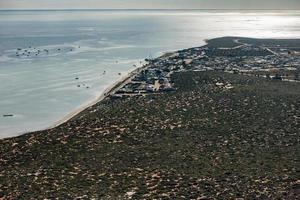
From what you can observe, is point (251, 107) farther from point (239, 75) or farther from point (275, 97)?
point (239, 75)

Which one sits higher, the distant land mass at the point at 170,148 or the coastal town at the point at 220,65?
the coastal town at the point at 220,65

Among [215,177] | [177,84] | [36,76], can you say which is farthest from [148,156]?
[36,76]

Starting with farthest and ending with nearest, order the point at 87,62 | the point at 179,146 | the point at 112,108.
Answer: the point at 87,62 < the point at 112,108 < the point at 179,146

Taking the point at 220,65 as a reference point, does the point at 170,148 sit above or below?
below

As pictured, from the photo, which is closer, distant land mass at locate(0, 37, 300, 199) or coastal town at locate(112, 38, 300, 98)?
distant land mass at locate(0, 37, 300, 199)

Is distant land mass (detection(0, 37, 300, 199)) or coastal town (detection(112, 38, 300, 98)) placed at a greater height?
coastal town (detection(112, 38, 300, 98))

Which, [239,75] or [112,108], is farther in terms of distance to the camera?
[239,75]

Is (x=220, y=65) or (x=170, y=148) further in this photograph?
(x=220, y=65)

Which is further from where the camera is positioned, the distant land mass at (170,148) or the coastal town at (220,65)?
the coastal town at (220,65)
